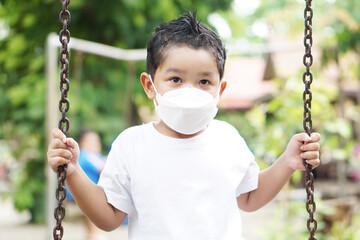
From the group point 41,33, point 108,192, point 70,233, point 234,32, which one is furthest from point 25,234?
point 108,192

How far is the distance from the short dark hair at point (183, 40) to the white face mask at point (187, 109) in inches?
5.8

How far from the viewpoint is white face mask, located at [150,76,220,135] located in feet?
6.04

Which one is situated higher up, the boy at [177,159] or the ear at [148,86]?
the ear at [148,86]

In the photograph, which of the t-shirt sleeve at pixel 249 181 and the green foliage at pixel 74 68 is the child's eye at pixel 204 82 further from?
the green foliage at pixel 74 68

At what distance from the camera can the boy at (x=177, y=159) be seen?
6.11ft

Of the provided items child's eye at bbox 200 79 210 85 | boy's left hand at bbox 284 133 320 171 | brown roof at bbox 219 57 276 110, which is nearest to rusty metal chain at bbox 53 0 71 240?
child's eye at bbox 200 79 210 85

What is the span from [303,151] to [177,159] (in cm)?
47

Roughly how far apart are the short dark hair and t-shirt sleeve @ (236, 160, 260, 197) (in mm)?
376

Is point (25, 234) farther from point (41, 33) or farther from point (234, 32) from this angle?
point (234, 32)

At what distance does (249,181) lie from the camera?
207cm

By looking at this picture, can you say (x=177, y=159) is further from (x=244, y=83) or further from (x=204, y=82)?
(x=244, y=83)

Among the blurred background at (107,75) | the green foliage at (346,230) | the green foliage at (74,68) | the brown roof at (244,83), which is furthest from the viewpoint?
the brown roof at (244,83)

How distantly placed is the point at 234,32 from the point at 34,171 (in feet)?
16.0

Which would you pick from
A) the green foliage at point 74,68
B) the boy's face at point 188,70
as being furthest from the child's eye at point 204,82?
the green foliage at point 74,68
